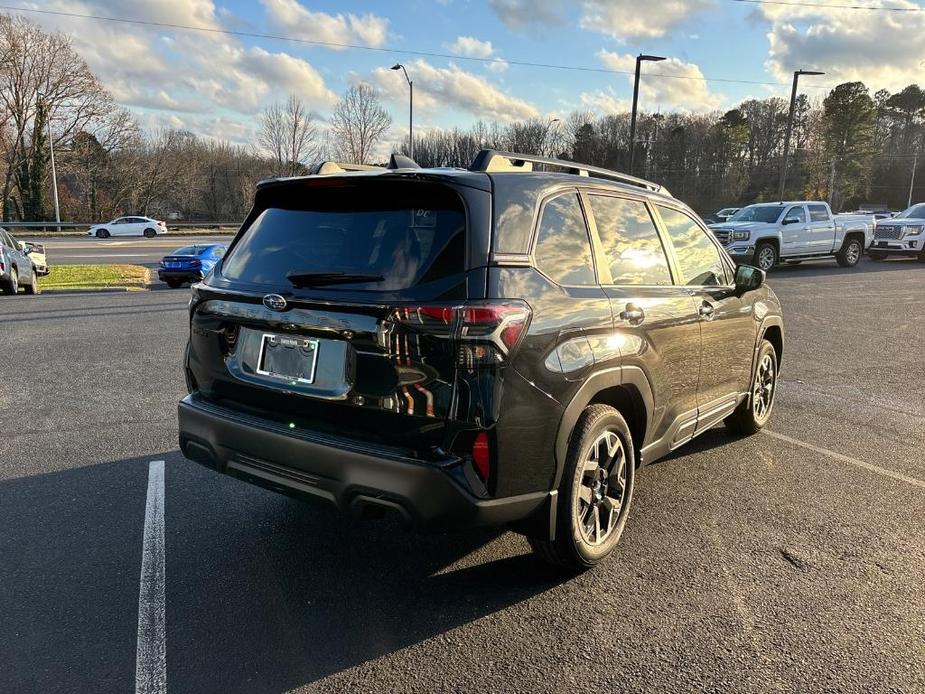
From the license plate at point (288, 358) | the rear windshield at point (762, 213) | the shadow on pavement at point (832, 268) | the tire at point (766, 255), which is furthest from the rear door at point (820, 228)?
the license plate at point (288, 358)

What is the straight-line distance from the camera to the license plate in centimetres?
277

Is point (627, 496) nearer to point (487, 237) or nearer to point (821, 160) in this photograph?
point (487, 237)

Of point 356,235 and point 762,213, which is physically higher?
point 762,213

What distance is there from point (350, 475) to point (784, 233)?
64.5ft

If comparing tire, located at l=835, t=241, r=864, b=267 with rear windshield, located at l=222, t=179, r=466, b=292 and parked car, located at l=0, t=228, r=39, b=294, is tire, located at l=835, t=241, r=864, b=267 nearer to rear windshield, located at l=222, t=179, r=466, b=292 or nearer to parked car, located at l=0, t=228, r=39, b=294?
rear windshield, located at l=222, t=179, r=466, b=292

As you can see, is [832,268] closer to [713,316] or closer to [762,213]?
[762,213]

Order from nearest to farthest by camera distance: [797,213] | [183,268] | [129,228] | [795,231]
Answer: [183,268]
[795,231]
[797,213]
[129,228]

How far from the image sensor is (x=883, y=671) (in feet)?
8.12

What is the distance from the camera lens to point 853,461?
183 inches

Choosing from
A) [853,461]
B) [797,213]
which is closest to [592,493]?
[853,461]

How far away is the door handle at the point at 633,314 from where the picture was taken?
319 cm

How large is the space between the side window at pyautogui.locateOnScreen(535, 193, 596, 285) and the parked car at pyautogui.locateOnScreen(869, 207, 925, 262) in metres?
24.5

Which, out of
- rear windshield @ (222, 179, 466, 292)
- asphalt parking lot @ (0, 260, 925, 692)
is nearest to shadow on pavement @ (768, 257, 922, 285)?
asphalt parking lot @ (0, 260, 925, 692)

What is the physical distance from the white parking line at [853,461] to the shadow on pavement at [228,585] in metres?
2.78
